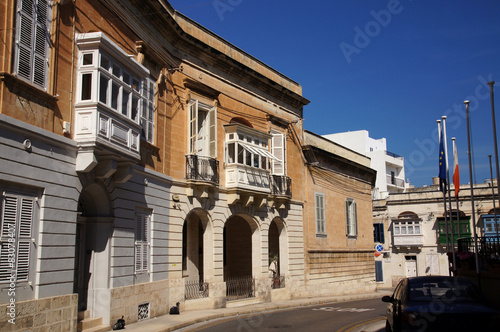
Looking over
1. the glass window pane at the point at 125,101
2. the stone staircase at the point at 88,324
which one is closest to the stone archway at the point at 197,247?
the glass window pane at the point at 125,101

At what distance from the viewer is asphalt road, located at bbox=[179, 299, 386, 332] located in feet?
47.1

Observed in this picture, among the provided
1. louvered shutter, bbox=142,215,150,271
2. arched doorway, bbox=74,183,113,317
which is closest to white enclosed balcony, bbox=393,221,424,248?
louvered shutter, bbox=142,215,150,271

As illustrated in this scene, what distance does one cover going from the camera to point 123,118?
540 inches

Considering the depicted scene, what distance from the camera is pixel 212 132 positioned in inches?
813

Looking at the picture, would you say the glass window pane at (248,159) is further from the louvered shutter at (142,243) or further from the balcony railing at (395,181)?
the balcony railing at (395,181)

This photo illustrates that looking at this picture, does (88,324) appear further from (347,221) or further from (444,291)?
(347,221)

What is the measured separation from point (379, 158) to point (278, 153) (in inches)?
1546

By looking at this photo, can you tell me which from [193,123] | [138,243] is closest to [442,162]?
[193,123]

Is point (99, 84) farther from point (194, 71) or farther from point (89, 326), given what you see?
point (194, 71)

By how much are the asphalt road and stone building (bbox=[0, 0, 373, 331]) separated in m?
2.52

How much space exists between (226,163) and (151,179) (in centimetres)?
520

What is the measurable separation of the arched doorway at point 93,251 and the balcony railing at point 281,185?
11.2m

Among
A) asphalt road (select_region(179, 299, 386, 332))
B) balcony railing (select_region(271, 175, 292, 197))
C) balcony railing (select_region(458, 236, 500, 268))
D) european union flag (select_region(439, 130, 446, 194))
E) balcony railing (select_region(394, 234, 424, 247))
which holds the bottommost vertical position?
asphalt road (select_region(179, 299, 386, 332))

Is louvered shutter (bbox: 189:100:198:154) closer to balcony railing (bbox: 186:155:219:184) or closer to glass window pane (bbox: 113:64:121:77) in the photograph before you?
balcony railing (bbox: 186:155:219:184)
